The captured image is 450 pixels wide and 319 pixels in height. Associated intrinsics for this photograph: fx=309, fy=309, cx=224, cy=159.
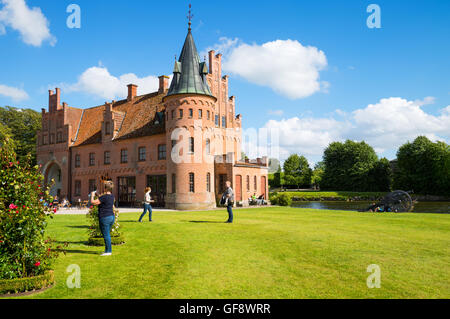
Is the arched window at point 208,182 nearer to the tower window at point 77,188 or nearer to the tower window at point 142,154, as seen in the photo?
the tower window at point 142,154

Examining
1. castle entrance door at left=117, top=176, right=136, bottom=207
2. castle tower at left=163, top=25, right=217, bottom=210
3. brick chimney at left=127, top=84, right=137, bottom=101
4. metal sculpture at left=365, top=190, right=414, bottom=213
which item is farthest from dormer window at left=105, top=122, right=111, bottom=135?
metal sculpture at left=365, top=190, right=414, bottom=213

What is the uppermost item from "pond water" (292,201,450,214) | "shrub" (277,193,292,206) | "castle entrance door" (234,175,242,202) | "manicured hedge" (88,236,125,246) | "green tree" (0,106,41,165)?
"green tree" (0,106,41,165)

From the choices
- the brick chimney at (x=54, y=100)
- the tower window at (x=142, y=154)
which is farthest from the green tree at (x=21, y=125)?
the tower window at (x=142, y=154)

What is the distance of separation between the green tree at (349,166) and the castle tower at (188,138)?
56.5 meters

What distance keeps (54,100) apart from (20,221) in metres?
44.5

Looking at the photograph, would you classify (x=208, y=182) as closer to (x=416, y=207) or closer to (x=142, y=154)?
(x=142, y=154)

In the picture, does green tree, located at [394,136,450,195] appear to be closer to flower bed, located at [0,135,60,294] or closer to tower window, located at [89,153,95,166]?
tower window, located at [89,153,95,166]

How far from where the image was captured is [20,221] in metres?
6.06

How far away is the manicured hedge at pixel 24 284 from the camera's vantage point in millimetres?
5906

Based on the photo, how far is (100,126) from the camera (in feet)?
136

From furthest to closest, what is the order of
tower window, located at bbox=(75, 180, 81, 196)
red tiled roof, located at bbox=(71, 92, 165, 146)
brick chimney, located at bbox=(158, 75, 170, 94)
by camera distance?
1. tower window, located at bbox=(75, 180, 81, 196)
2. brick chimney, located at bbox=(158, 75, 170, 94)
3. red tiled roof, located at bbox=(71, 92, 165, 146)

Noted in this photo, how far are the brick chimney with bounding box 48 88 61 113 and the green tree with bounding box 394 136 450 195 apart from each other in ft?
227

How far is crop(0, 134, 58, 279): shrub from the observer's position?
609 cm
